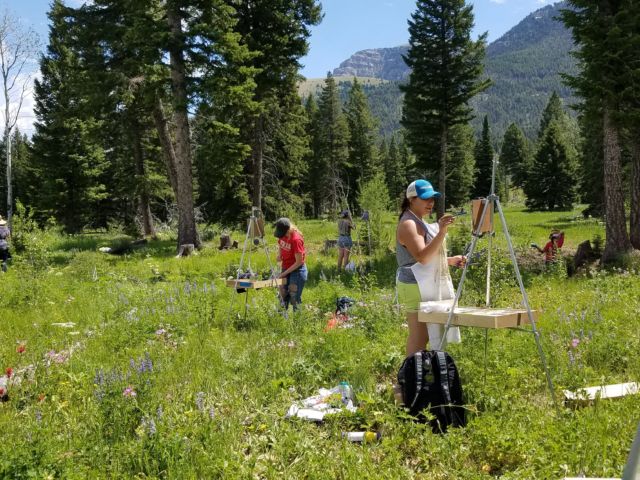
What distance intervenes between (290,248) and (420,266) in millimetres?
3471

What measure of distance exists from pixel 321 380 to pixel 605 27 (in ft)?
38.6

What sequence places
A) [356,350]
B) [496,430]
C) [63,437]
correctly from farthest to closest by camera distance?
[356,350] → [63,437] → [496,430]

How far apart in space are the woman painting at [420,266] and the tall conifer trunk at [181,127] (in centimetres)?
1222

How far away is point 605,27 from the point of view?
1075 cm

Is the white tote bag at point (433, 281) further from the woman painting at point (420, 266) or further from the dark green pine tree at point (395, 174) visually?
the dark green pine tree at point (395, 174)

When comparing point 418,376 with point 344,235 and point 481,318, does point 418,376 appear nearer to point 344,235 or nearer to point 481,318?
point 481,318

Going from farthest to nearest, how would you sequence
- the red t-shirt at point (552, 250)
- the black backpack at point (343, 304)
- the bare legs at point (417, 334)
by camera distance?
the red t-shirt at point (552, 250) → the black backpack at point (343, 304) → the bare legs at point (417, 334)

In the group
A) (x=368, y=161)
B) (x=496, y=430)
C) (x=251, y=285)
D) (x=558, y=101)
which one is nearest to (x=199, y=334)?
(x=251, y=285)

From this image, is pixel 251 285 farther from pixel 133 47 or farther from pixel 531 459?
pixel 133 47

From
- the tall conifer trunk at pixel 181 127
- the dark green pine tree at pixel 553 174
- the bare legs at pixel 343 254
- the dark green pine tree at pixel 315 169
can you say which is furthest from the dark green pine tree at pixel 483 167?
the bare legs at pixel 343 254

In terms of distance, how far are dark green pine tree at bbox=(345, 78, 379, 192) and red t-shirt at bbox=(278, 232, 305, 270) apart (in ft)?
130

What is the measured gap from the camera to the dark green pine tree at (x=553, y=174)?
43.6m

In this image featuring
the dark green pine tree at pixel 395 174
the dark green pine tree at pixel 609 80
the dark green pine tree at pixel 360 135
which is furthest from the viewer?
the dark green pine tree at pixel 395 174

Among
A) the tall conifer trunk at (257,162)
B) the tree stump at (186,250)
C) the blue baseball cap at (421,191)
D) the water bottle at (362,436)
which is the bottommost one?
the water bottle at (362,436)
